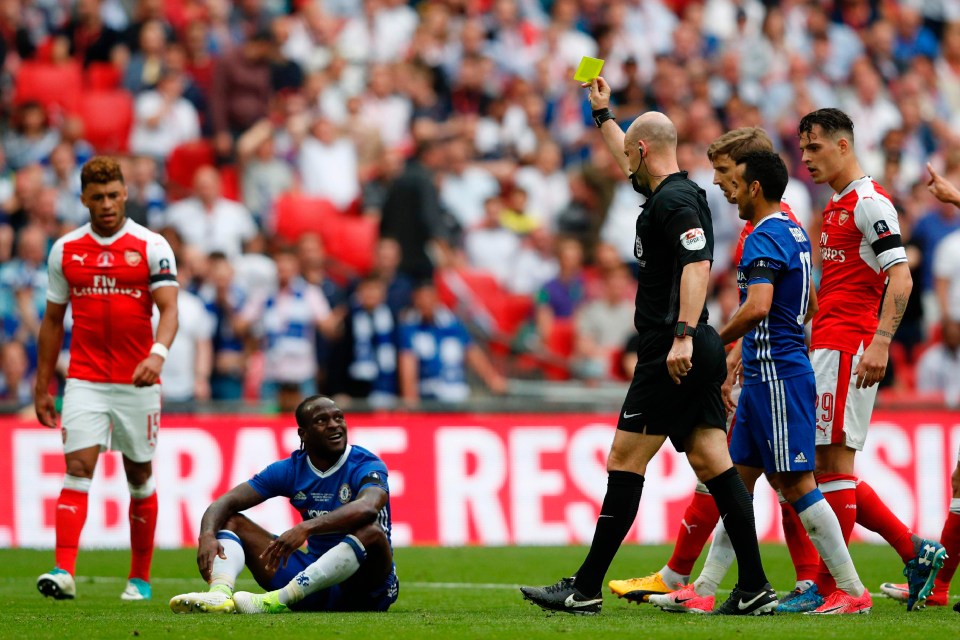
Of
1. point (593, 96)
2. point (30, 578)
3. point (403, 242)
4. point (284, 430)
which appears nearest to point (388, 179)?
point (403, 242)

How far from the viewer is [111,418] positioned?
9.55 meters

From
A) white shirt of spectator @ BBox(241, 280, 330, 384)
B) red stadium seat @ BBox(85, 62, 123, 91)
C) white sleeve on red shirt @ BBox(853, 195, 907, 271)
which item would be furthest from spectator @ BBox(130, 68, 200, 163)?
white sleeve on red shirt @ BBox(853, 195, 907, 271)

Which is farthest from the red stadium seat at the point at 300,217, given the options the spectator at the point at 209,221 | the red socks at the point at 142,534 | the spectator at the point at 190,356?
the red socks at the point at 142,534

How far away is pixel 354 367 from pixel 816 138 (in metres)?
8.08

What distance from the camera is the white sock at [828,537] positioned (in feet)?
25.3

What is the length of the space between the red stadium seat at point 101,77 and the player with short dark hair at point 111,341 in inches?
377

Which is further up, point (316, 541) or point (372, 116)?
point (372, 116)

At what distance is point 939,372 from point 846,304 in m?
8.50

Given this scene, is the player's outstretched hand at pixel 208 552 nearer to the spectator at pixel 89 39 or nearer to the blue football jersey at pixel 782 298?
the blue football jersey at pixel 782 298

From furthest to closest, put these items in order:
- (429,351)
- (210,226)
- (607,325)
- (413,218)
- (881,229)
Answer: (413,218), (607,325), (210,226), (429,351), (881,229)

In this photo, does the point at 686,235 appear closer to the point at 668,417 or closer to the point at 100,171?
the point at 668,417

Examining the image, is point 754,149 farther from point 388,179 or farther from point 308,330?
point 388,179

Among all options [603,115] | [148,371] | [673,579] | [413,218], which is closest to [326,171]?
[413,218]

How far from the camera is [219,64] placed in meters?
18.4
